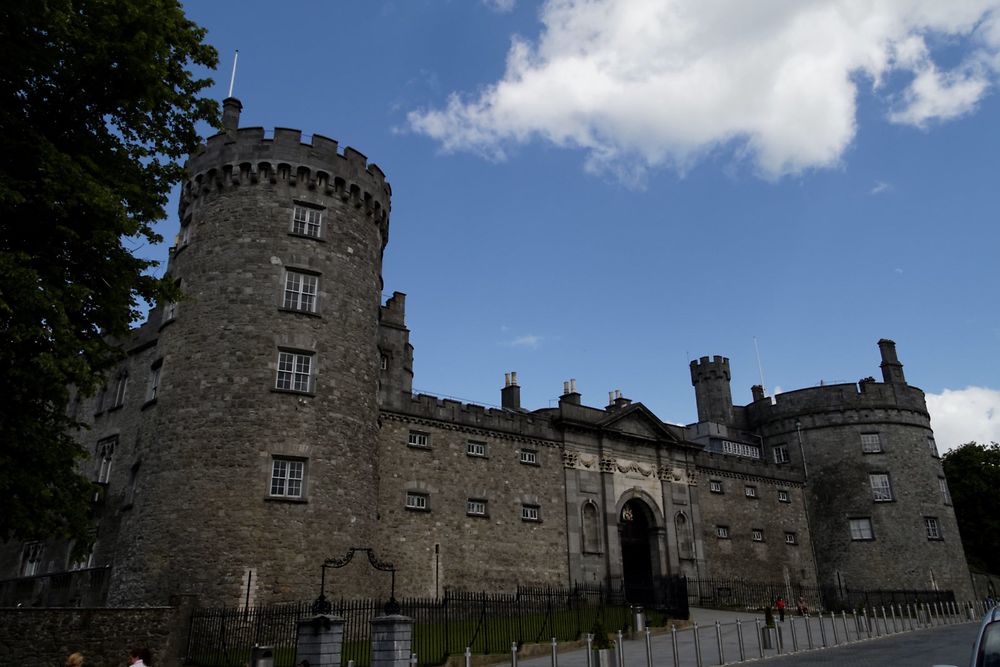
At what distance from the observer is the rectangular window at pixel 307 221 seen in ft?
89.4

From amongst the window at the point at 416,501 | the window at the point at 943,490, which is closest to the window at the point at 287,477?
the window at the point at 416,501

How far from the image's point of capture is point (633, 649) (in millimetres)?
22172

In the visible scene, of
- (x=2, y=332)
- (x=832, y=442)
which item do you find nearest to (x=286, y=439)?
(x=2, y=332)

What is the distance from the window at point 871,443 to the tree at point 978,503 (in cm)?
1543

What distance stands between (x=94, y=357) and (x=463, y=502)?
19.4m

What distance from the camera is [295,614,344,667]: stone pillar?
55.1 ft

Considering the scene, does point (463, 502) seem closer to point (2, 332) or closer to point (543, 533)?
point (543, 533)

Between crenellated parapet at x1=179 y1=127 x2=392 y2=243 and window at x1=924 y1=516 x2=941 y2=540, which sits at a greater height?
crenellated parapet at x1=179 y1=127 x2=392 y2=243

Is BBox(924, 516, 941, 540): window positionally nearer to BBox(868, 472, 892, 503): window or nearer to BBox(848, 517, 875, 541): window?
BBox(868, 472, 892, 503): window

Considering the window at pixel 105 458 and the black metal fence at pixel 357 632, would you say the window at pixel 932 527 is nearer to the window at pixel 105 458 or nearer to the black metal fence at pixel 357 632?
the black metal fence at pixel 357 632

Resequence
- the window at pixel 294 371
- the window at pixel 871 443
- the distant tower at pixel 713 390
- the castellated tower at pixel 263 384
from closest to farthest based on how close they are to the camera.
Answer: the castellated tower at pixel 263 384
the window at pixel 294 371
the window at pixel 871 443
the distant tower at pixel 713 390

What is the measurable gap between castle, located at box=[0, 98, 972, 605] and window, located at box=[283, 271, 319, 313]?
0.35 feet

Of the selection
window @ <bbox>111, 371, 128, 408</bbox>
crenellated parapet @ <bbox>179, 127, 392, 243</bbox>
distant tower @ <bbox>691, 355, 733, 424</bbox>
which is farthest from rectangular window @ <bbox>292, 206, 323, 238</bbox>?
distant tower @ <bbox>691, 355, 733, 424</bbox>

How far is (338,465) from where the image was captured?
82.4 ft
